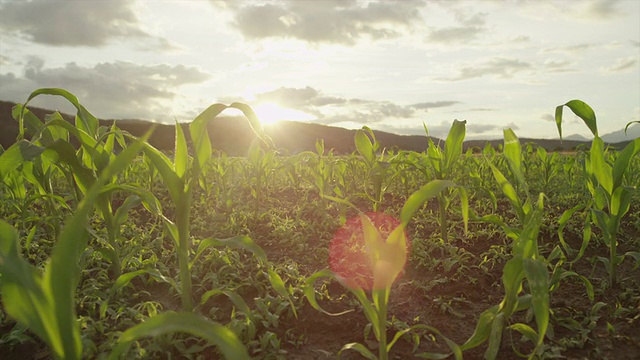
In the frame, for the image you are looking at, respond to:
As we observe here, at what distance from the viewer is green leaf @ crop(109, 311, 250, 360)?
111 centimetres

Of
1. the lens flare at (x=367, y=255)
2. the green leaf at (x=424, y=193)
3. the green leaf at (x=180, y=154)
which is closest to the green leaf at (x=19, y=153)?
the green leaf at (x=180, y=154)

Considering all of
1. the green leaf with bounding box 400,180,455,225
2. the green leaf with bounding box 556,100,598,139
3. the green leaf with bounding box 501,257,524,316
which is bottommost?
the green leaf with bounding box 501,257,524,316

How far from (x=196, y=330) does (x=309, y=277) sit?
3.37 feet

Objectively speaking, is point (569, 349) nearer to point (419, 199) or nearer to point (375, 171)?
point (419, 199)

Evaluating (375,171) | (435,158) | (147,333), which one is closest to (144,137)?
(147,333)

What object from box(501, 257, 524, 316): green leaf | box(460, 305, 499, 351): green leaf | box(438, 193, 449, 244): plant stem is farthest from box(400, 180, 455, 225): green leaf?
box(438, 193, 449, 244): plant stem

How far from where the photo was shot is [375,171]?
3205 mm

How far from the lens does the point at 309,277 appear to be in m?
2.13

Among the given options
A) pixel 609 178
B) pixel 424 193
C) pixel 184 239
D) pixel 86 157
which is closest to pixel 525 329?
pixel 424 193

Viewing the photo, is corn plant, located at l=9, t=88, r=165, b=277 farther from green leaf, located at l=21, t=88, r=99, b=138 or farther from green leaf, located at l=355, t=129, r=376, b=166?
green leaf, located at l=355, t=129, r=376, b=166

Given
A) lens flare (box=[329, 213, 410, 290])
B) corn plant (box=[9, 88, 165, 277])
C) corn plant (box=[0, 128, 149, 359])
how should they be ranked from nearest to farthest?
corn plant (box=[0, 128, 149, 359]) → lens flare (box=[329, 213, 410, 290]) → corn plant (box=[9, 88, 165, 277])

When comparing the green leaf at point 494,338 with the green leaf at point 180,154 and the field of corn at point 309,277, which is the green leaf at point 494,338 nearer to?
the field of corn at point 309,277

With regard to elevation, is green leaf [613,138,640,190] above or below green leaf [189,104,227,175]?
below

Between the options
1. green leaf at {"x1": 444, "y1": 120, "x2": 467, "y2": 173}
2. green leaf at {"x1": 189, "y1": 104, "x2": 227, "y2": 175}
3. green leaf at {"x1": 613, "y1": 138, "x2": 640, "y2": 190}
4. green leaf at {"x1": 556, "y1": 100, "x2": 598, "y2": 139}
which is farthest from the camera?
green leaf at {"x1": 444, "y1": 120, "x2": 467, "y2": 173}
